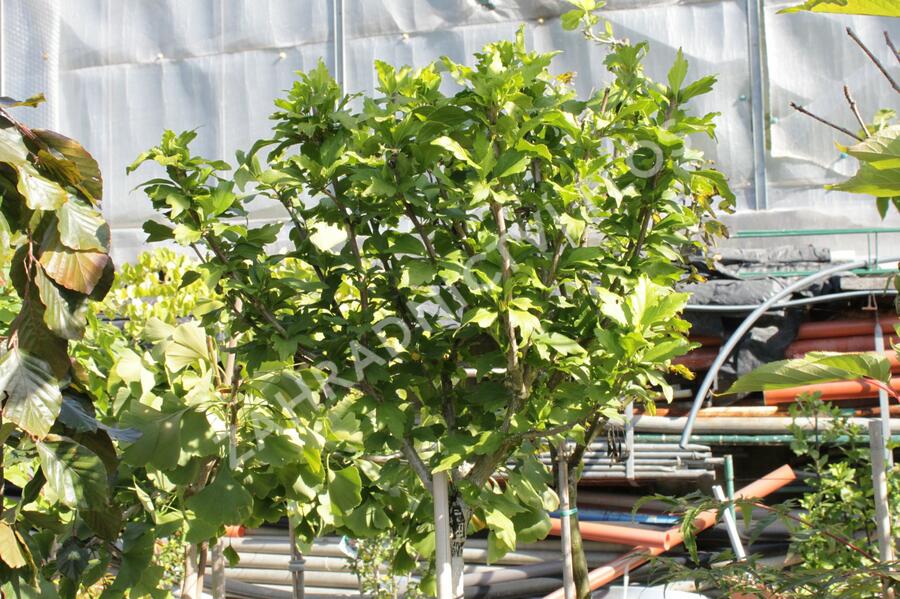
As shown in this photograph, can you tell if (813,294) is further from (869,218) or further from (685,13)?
(685,13)

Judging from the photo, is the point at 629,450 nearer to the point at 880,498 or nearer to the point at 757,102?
the point at 880,498

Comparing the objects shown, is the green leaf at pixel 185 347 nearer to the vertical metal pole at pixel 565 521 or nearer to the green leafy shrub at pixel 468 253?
the green leafy shrub at pixel 468 253

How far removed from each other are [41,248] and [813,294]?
364cm

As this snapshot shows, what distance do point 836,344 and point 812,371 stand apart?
138 inches

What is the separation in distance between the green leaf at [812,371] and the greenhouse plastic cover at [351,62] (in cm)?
406

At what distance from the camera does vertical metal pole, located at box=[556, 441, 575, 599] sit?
8.05 feet

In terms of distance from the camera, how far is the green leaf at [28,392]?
138 cm

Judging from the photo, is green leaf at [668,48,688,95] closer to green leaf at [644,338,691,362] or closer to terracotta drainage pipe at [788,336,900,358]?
green leaf at [644,338,691,362]

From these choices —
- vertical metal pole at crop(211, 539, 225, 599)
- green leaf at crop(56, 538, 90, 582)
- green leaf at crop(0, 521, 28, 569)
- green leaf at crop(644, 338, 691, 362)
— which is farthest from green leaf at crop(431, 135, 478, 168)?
vertical metal pole at crop(211, 539, 225, 599)

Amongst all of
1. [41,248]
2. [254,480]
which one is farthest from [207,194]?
[254,480]

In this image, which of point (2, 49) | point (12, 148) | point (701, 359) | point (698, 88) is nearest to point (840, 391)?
point (701, 359)

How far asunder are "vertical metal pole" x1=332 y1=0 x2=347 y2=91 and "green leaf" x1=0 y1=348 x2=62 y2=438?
5.23 metres

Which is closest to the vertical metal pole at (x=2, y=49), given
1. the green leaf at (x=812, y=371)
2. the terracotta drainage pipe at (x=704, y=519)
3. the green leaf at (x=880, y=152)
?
the terracotta drainage pipe at (x=704, y=519)

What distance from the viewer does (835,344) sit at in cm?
440
